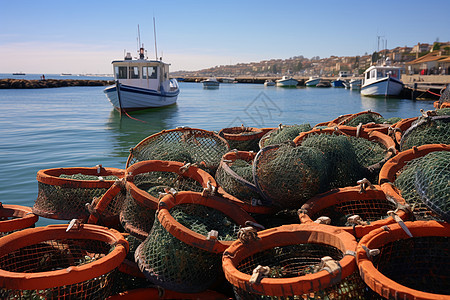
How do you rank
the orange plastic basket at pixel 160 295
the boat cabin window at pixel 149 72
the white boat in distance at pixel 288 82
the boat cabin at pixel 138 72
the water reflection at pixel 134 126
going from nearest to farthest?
the orange plastic basket at pixel 160 295, the water reflection at pixel 134 126, the boat cabin at pixel 138 72, the boat cabin window at pixel 149 72, the white boat in distance at pixel 288 82

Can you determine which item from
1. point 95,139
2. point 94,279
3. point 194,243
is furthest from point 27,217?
point 95,139

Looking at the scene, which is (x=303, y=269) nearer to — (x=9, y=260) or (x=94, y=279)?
(x=94, y=279)

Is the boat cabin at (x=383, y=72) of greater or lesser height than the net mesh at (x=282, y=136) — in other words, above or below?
above

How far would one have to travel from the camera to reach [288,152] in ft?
9.46

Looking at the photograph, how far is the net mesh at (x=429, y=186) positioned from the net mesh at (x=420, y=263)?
0.60 ft

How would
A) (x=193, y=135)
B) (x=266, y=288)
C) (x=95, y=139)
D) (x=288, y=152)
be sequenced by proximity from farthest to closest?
(x=95, y=139) < (x=193, y=135) < (x=288, y=152) < (x=266, y=288)

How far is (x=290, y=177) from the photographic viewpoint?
2752 mm

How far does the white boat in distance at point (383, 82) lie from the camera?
31375mm

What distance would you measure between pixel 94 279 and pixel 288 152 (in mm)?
1599

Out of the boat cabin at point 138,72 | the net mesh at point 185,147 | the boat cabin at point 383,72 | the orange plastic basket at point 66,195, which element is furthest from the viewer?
the boat cabin at point 383,72

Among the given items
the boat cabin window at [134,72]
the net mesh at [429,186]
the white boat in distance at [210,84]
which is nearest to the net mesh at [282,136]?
the net mesh at [429,186]

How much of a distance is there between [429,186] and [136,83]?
63.9 ft

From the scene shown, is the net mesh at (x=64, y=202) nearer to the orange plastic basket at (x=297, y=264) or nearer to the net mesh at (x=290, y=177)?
the net mesh at (x=290, y=177)

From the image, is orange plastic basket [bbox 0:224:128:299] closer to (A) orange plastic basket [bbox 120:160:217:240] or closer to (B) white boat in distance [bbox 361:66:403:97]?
(A) orange plastic basket [bbox 120:160:217:240]
